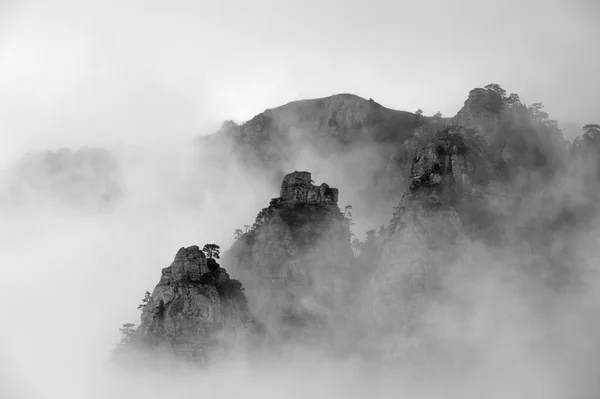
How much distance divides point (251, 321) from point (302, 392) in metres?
17.3

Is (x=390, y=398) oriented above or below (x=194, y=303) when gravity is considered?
below

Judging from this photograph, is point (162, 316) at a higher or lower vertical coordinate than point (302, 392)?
higher

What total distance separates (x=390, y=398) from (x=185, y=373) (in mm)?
39758

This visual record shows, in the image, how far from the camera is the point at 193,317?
193875 mm

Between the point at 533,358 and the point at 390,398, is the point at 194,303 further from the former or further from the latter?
the point at 533,358

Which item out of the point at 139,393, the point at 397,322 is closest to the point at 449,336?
the point at 397,322

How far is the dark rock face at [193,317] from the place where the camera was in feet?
632

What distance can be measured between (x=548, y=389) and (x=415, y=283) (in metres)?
32.5

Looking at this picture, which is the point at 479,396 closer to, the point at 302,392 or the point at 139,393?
the point at 302,392

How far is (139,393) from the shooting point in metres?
194

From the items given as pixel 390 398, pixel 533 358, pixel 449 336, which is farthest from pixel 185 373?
pixel 533 358

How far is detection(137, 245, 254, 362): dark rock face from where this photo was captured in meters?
193

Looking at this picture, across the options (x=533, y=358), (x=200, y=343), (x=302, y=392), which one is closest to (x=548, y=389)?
(x=533, y=358)

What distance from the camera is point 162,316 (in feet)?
641
